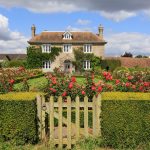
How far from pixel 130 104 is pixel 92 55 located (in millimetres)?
44361

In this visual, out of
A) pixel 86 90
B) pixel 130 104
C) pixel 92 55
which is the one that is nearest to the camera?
pixel 130 104

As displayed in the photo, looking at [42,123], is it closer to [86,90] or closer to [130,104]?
[130,104]

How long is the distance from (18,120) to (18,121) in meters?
0.03

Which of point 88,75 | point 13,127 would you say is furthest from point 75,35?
point 13,127

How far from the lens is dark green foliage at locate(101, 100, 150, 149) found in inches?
306

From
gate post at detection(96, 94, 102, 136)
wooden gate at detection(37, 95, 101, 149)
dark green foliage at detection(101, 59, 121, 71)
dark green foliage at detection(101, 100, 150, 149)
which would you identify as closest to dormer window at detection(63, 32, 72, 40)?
dark green foliage at detection(101, 59, 121, 71)

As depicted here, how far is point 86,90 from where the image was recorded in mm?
10898

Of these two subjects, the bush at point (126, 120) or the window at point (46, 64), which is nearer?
the bush at point (126, 120)

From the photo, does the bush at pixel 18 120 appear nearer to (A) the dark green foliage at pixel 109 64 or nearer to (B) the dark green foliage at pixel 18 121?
(B) the dark green foliage at pixel 18 121

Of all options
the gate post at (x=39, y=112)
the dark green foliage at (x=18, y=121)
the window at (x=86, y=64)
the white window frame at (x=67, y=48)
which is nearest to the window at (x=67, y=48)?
the white window frame at (x=67, y=48)

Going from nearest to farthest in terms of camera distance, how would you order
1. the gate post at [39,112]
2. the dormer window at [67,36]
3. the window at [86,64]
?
the gate post at [39,112]
the window at [86,64]
the dormer window at [67,36]

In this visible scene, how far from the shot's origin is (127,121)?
781cm

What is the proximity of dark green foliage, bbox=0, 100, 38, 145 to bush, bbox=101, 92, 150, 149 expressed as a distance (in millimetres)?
1702

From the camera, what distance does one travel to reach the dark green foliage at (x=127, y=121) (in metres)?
7.77
